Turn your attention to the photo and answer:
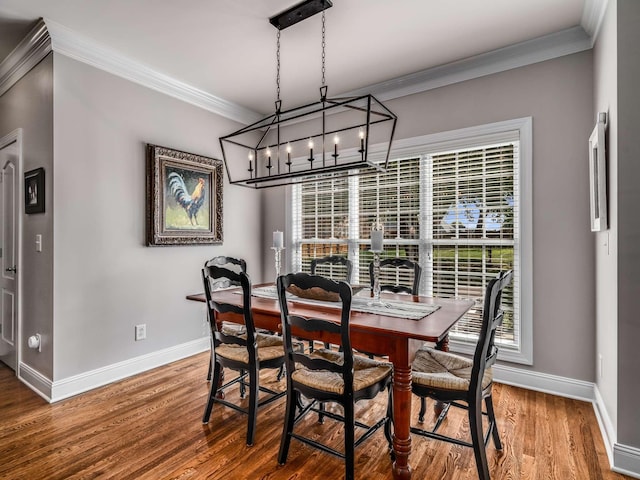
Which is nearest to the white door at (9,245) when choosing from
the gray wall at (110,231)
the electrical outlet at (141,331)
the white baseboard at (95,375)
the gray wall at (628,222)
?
the white baseboard at (95,375)

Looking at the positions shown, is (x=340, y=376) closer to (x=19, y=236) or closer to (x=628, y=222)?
(x=628, y=222)

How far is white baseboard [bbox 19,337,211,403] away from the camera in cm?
274

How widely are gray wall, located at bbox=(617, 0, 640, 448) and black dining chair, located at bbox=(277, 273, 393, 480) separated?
1.21 meters

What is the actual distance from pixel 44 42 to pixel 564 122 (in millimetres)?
3951

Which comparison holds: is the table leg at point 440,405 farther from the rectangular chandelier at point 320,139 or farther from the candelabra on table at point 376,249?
the rectangular chandelier at point 320,139

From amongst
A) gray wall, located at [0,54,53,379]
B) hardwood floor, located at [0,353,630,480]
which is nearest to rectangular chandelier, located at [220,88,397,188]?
gray wall, located at [0,54,53,379]

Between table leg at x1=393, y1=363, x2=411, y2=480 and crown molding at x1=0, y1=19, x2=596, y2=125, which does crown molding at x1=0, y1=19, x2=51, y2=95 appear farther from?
table leg at x1=393, y1=363, x2=411, y2=480

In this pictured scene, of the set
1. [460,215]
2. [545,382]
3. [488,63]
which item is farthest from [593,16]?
[545,382]

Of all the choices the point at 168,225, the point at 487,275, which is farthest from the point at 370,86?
the point at 168,225

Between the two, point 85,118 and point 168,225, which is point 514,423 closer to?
point 168,225

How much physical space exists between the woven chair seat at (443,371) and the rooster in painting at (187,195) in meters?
2.56

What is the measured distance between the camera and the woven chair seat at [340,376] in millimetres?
1841

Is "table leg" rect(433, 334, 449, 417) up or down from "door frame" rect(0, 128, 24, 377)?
down

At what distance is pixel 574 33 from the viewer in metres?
2.66
